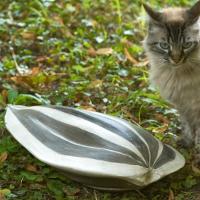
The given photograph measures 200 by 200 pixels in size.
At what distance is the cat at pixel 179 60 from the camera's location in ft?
8.18

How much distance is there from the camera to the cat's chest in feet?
8.52

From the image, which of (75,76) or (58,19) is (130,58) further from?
(58,19)

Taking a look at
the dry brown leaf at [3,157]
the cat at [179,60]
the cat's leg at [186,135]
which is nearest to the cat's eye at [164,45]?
the cat at [179,60]

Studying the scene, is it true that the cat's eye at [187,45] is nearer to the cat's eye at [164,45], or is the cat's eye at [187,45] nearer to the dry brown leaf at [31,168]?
the cat's eye at [164,45]

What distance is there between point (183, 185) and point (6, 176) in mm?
857

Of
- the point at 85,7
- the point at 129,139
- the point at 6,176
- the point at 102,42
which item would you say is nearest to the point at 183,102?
Result: the point at 129,139

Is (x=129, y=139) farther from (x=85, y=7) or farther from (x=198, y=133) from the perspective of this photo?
(x=85, y=7)

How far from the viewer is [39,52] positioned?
3684 millimetres

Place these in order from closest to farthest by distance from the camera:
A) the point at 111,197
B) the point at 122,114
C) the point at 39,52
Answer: the point at 111,197 < the point at 122,114 < the point at 39,52

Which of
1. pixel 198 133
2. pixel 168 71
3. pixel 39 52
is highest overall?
pixel 168 71

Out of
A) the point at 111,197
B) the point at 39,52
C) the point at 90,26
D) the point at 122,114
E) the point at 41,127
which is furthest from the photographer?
the point at 90,26

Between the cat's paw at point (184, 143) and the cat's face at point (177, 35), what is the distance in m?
0.46

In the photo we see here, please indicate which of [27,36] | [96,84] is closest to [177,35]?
[96,84]

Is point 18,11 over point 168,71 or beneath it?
beneath
